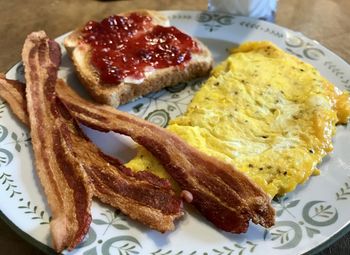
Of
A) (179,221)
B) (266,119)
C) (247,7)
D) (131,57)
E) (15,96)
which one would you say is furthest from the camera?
(247,7)

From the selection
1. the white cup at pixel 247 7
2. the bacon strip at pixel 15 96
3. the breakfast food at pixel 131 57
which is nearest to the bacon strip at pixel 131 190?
the bacon strip at pixel 15 96

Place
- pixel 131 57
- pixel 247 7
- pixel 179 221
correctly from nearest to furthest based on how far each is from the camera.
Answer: pixel 179 221 < pixel 131 57 < pixel 247 7

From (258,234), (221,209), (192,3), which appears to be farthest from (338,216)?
(192,3)

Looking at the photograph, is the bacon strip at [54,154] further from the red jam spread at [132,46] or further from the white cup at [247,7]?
the white cup at [247,7]

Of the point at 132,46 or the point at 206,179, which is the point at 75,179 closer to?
the point at 206,179

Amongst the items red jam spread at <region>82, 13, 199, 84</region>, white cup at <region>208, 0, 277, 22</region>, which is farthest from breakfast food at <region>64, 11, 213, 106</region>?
white cup at <region>208, 0, 277, 22</region>

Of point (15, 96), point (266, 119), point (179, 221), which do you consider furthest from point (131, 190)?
point (15, 96)
